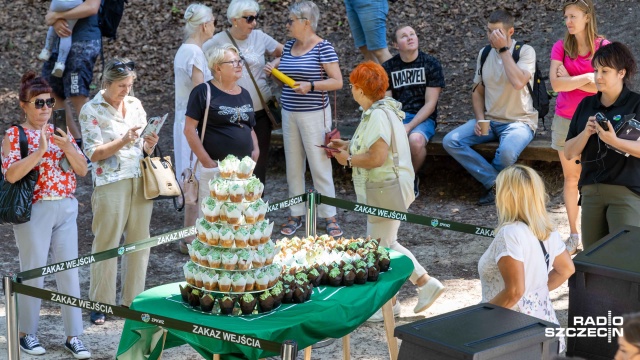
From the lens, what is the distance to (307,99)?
906 centimetres

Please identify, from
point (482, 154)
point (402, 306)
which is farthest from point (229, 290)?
point (482, 154)

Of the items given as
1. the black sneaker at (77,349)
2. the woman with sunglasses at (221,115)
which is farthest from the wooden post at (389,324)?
the black sneaker at (77,349)

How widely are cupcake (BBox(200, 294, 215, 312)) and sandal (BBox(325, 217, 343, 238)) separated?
4.08m

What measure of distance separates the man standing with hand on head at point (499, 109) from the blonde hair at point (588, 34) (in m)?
1.28

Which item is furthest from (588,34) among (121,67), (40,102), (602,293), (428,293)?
(40,102)

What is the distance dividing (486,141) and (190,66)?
10.6 ft

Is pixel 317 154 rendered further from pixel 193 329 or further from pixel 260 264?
pixel 193 329

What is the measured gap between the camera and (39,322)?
7.46m

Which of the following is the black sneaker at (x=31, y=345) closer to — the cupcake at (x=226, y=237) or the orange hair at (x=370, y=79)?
the cupcake at (x=226, y=237)

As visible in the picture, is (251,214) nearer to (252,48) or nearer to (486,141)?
(252,48)

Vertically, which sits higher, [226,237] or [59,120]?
[59,120]

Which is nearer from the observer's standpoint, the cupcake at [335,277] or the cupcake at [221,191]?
the cupcake at [221,191]

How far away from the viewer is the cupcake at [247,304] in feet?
16.8

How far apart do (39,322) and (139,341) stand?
2470mm
